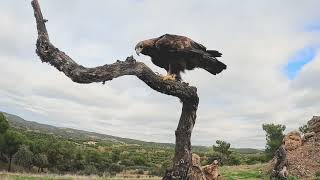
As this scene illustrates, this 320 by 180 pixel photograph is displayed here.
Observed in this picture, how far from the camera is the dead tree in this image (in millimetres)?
5832

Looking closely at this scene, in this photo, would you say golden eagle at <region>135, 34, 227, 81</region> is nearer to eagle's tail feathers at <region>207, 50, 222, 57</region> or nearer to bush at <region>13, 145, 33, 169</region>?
eagle's tail feathers at <region>207, 50, 222, 57</region>

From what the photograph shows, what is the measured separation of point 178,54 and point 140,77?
96cm

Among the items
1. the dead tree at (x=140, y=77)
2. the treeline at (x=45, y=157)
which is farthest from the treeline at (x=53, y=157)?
the dead tree at (x=140, y=77)

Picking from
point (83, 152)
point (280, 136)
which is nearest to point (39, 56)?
point (280, 136)

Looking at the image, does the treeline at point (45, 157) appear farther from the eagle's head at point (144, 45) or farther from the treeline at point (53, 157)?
the eagle's head at point (144, 45)

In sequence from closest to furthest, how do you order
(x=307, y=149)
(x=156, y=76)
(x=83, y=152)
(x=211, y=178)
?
(x=156, y=76), (x=211, y=178), (x=307, y=149), (x=83, y=152)

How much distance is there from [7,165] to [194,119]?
140 feet

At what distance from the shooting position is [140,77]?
20.7 feet

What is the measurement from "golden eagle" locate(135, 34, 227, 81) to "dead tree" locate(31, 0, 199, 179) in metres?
0.25

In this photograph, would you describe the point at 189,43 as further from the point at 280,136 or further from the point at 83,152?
the point at 83,152

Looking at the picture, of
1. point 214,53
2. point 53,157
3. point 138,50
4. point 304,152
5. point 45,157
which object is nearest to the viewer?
point 138,50

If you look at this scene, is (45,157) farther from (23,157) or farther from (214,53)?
(214,53)

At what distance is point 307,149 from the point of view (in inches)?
1095

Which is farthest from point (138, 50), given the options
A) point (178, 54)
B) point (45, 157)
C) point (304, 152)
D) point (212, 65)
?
point (45, 157)
